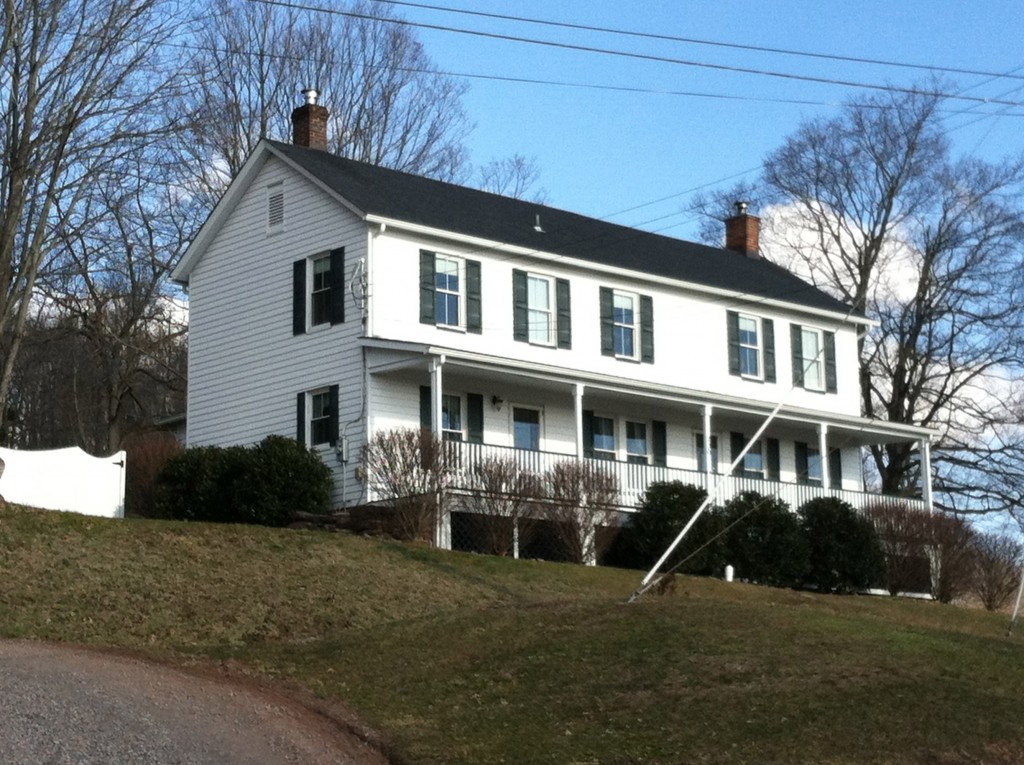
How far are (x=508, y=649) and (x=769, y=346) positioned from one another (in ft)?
67.6

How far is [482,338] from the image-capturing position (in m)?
31.6

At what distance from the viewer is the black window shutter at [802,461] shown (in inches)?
1480

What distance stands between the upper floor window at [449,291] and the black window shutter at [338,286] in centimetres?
147

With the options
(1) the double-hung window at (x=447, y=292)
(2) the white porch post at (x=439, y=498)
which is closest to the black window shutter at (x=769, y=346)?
(1) the double-hung window at (x=447, y=292)

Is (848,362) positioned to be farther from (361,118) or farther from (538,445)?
(361,118)

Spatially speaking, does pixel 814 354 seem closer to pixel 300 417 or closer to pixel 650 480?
pixel 650 480

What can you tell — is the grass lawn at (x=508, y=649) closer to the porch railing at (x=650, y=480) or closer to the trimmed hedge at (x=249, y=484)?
the trimmed hedge at (x=249, y=484)

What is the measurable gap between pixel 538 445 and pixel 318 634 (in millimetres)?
13089

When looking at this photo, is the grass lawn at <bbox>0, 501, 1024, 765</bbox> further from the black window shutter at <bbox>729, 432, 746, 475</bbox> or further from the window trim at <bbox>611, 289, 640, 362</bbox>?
the black window shutter at <bbox>729, 432, 746, 475</bbox>

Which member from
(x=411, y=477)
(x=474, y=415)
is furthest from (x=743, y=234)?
(x=411, y=477)

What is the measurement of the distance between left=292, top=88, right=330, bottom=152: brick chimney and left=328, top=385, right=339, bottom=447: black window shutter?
22.6 ft

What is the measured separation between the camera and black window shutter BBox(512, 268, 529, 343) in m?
32.3

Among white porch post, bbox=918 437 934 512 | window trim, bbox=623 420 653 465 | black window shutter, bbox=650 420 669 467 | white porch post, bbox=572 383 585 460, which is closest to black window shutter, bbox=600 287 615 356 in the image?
window trim, bbox=623 420 653 465

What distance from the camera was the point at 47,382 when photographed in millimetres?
50312
